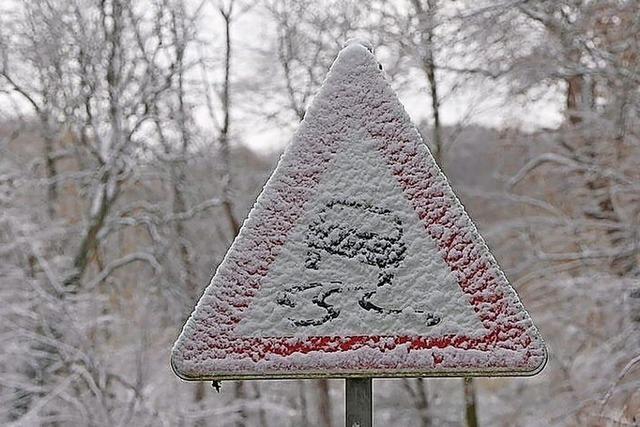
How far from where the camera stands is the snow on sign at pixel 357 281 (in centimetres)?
227

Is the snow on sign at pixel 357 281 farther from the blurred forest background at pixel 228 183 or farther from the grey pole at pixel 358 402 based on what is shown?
the blurred forest background at pixel 228 183

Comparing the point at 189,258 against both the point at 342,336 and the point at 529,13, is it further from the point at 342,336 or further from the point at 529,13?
the point at 342,336

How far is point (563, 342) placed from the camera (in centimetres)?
1205

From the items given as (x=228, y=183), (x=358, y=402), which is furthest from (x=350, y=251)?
(x=228, y=183)

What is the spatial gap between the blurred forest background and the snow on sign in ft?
13.9

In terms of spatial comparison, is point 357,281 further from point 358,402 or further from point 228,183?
point 228,183

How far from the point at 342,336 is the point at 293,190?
0.41m

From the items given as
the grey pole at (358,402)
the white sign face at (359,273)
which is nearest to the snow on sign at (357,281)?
the white sign face at (359,273)

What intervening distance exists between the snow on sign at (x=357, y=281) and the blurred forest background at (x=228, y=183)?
422cm

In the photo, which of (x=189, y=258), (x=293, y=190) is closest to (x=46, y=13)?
(x=189, y=258)

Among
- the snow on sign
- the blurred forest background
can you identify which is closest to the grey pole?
the snow on sign

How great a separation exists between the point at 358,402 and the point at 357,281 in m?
0.41

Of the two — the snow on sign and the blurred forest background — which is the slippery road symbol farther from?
the blurred forest background

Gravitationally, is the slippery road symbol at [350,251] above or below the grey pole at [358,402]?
above
